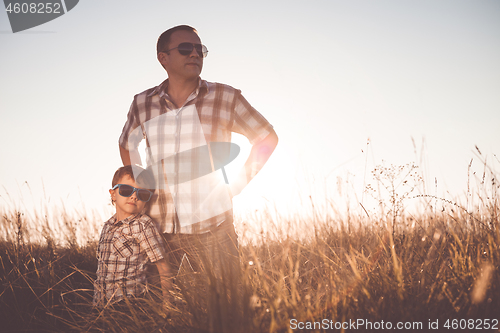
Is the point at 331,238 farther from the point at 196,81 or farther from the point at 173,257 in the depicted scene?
the point at 196,81

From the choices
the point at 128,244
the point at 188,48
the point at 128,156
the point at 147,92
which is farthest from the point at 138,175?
the point at 188,48

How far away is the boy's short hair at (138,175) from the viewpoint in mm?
2096

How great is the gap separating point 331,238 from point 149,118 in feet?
6.45

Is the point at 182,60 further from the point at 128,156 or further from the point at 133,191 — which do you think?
the point at 133,191

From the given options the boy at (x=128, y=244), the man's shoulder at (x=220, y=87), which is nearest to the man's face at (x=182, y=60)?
the man's shoulder at (x=220, y=87)

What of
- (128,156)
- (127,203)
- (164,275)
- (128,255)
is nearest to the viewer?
(164,275)

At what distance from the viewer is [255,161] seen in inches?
80.3

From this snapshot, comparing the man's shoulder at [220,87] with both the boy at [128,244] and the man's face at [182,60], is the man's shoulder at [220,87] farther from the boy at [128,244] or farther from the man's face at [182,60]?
the boy at [128,244]

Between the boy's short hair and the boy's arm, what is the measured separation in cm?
53

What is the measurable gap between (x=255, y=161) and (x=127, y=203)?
96 cm

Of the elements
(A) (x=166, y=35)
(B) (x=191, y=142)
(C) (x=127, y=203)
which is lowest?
(C) (x=127, y=203)

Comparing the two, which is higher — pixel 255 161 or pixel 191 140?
pixel 191 140

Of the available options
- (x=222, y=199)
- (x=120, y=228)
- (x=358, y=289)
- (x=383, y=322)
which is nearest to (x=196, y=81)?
(x=222, y=199)

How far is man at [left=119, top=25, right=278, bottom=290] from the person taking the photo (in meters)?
1.95
